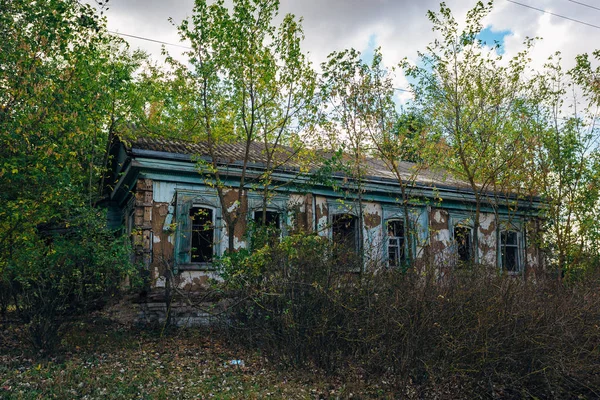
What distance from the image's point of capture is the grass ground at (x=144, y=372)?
646 centimetres

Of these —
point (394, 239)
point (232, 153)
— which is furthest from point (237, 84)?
point (394, 239)

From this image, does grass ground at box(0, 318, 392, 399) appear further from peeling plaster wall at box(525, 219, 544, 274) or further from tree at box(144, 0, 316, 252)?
peeling plaster wall at box(525, 219, 544, 274)

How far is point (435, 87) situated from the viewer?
43.9 ft

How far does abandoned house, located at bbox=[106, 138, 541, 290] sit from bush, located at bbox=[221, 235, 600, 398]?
63.8 inches

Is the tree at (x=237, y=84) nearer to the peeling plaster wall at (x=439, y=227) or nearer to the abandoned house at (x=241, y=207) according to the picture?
the abandoned house at (x=241, y=207)

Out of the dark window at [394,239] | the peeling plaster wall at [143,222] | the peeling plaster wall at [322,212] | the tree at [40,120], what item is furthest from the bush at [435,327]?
the dark window at [394,239]

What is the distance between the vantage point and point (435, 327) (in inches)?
245

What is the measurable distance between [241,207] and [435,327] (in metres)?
7.03

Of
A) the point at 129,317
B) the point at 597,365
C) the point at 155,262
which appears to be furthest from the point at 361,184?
the point at 597,365

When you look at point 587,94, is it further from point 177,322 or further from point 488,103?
point 177,322

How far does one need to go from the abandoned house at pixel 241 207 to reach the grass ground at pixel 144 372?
1492mm

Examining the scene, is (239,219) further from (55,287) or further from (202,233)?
(55,287)

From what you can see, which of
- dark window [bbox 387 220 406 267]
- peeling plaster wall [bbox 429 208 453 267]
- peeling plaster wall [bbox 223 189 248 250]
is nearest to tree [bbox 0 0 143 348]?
peeling plaster wall [bbox 223 189 248 250]

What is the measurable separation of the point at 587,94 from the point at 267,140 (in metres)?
9.29
